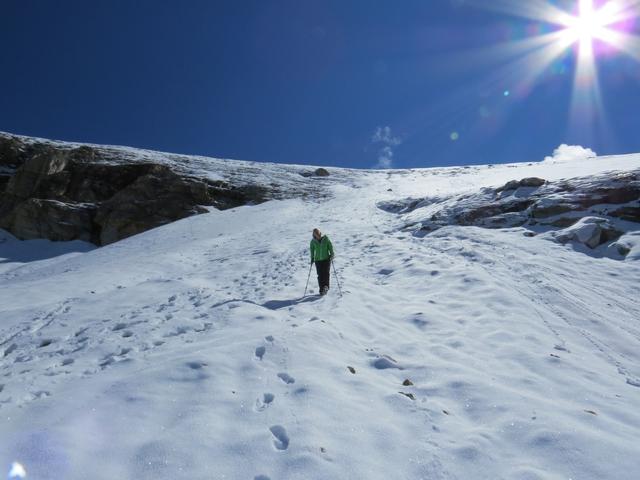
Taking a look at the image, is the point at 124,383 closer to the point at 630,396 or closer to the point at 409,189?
the point at 630,396

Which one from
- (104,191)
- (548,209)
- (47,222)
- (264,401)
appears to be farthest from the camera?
(104,191)

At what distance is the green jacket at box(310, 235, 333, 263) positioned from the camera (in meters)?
11.0

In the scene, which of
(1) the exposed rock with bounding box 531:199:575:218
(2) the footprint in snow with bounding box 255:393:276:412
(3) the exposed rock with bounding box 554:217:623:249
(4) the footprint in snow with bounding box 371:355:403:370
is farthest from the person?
(1) the exposed rock with bounding box 531:199:575:218

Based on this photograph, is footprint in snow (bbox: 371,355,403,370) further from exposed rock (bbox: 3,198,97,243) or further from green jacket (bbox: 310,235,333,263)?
exposed rock (bbox: 3,198,97,243)

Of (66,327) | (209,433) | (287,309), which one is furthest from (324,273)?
(209,433)

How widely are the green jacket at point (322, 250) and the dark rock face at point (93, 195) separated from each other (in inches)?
923

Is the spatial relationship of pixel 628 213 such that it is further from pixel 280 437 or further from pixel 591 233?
pixel 280 437

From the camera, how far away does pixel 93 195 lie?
116 ft

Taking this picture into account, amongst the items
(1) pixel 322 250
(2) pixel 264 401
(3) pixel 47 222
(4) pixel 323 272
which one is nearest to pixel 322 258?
(1) pixel 322 250

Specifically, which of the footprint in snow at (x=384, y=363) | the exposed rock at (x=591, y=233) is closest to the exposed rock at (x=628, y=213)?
the exposed rock at (x=591, y=233)

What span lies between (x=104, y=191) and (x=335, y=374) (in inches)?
1478

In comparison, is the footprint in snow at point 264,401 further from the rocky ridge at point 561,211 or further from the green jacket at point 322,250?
the rocky ridge at point 561,211

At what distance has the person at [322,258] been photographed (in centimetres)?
1072

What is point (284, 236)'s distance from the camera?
69.1 ft
